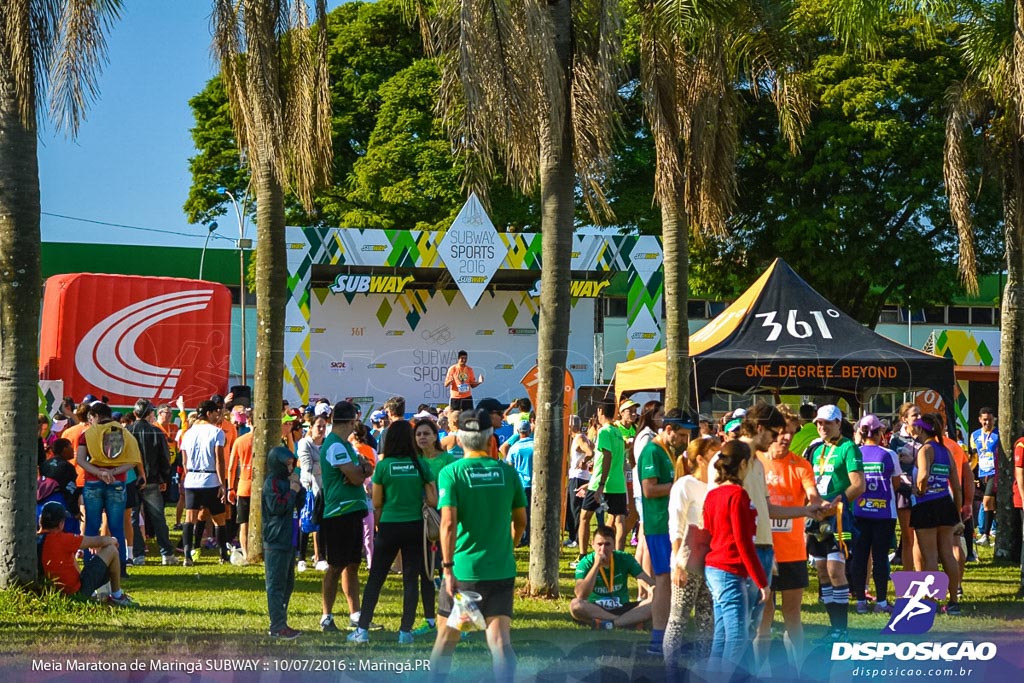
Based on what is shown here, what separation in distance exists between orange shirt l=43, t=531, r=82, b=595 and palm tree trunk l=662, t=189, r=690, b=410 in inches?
276

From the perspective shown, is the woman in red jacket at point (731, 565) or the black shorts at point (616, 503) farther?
the black shorts at point (616, 503)

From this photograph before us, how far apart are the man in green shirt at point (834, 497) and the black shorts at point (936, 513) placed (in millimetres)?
1187

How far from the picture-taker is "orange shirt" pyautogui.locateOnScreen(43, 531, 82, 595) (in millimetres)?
9922

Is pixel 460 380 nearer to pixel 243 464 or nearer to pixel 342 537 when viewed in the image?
pixel 243 464

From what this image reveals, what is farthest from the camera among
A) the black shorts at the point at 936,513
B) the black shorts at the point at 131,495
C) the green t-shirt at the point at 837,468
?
the black shorts at the point at 131,495

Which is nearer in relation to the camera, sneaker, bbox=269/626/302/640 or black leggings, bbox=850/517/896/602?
sneaker, bbox=269/626/302/640

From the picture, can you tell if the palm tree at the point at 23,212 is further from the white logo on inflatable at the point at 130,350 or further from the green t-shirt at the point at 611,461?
the white logo on inflatable at the point at 130,350

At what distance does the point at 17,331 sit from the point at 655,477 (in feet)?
18.6

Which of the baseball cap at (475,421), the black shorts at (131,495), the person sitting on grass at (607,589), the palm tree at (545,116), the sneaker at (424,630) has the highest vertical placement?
the palm tree at (545,116)

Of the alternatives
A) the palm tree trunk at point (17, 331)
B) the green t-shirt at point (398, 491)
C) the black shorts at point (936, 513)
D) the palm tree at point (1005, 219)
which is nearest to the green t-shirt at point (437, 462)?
the green t-shirt at point (398, 491)

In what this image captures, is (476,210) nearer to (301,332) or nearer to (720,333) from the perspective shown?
(301,332)

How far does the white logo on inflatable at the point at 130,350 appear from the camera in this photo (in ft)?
70.9

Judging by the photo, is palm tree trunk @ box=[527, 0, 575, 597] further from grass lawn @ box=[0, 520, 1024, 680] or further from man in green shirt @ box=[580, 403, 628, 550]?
man in green shirt @ box=[580, 403, 628, 550]

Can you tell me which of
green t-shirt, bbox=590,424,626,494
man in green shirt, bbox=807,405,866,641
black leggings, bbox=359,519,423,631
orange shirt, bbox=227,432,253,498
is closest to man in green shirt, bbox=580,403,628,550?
green t-shirt, bbox=590,424,626,494
